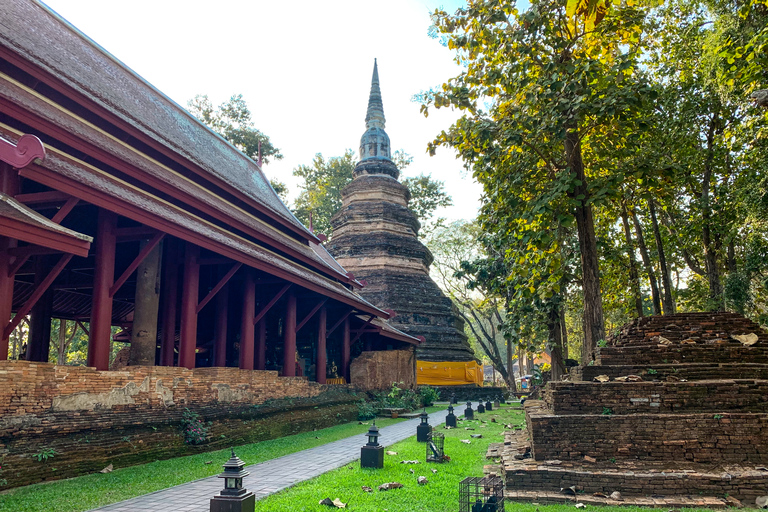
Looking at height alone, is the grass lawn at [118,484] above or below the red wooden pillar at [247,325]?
below

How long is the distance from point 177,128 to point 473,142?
23.9 feet

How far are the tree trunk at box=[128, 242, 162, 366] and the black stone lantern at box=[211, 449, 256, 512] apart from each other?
5985 millimetres

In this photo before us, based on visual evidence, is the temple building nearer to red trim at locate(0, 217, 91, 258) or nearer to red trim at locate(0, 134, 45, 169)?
red trim at locate(0, 217, 91, 258)

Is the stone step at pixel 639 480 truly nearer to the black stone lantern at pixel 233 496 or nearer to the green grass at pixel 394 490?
the green grass at pixel 394 490

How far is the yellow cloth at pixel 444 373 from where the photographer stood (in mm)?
25125

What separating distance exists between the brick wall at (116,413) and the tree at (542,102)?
6016mm

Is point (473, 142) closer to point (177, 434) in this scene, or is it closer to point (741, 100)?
point (177, 434)

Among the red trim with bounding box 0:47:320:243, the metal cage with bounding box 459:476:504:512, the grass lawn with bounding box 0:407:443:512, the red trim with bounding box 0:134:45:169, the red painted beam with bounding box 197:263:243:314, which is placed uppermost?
the red trim with bounding box 0:47:320:243

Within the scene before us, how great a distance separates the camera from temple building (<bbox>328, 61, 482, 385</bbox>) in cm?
2559

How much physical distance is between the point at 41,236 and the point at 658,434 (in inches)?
288

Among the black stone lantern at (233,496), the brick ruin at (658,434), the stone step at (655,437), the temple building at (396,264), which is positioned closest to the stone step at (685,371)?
the brick ruin at (658,434)

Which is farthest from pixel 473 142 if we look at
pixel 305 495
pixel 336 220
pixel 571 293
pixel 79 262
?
pixel 336 220

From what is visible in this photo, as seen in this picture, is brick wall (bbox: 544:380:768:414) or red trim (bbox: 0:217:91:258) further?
brick wall (bbox: 544:380:768:414)

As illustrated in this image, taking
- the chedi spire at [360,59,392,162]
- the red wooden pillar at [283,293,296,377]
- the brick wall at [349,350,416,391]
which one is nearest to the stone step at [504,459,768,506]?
the red wooden pillar at [283,293,296,377]
